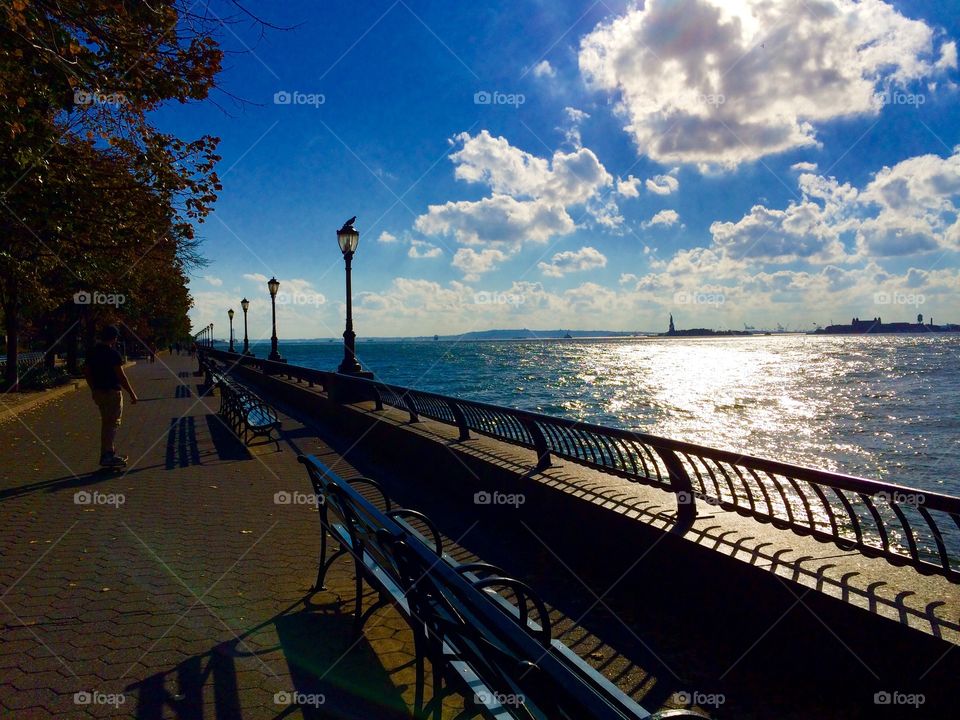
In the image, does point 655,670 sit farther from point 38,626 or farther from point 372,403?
point 372,403

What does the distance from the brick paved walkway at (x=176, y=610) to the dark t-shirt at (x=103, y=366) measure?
4.51 feet

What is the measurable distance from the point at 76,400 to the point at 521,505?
2136 cm

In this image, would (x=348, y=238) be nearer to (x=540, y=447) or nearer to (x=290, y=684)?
(x=540, y=447)

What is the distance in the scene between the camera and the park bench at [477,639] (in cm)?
224

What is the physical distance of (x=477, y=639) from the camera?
2641 millimetres

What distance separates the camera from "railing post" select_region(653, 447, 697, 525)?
5.24 metres

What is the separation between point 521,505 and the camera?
7121 millimetres

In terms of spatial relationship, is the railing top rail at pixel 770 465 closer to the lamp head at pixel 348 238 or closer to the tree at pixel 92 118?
the tree at pixel 92 118

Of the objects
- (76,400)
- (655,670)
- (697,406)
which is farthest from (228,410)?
(697,406)

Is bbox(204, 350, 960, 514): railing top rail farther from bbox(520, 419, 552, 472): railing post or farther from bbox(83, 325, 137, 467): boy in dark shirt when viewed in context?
bbox(83, 325, 137, 467): boy in dark shirt

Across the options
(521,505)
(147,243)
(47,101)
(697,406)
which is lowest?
(697,406)

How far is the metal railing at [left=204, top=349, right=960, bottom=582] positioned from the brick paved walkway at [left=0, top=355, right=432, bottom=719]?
2562mm

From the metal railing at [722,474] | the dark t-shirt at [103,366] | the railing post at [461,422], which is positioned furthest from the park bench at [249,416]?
the railing post at [461,422]

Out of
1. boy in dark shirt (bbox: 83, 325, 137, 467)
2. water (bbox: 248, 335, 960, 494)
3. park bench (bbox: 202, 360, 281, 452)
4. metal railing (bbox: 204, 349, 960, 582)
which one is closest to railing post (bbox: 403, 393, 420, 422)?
metal railing (bbox: 204, 349, 960, 582)
